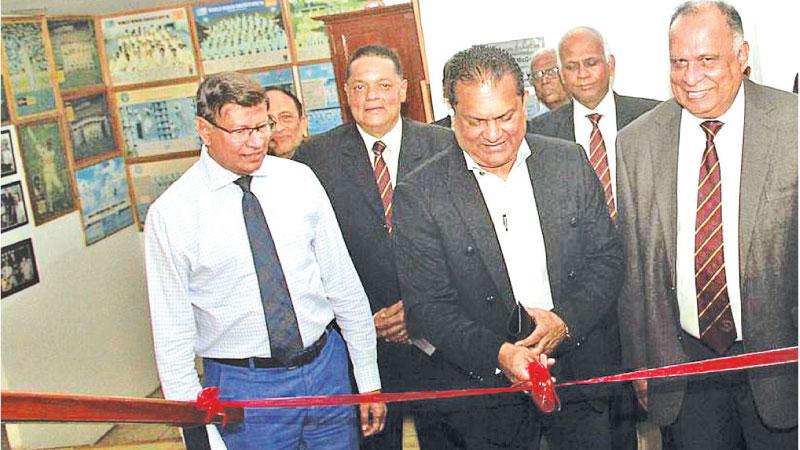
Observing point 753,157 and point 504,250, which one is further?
point 504,250

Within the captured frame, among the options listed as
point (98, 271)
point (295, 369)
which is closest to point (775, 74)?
point (295, 369)

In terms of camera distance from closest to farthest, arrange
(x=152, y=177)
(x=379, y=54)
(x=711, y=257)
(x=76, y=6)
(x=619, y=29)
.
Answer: (x=711, y=257) < (x=379, y=54) < (x=619, y=29) < (x=76, y=6) < (x=152, y=177)

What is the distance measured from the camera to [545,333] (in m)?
2.05

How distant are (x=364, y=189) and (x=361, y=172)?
0.04 m

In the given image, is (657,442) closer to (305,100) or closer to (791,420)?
(791,420)

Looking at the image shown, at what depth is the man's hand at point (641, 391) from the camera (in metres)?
2.21

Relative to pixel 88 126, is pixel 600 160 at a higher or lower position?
lower

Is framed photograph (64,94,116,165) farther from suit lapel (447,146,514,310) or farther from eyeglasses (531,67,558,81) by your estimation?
suit lapel (447,146,514,310)

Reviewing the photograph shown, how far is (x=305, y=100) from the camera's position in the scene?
3.07 meters

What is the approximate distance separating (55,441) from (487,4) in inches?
95.9

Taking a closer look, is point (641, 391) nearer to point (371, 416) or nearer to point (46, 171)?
point (371, 416)

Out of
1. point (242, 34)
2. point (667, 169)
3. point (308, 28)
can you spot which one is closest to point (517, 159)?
point (667, 169)

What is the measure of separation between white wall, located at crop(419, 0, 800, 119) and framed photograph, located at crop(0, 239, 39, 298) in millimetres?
1842

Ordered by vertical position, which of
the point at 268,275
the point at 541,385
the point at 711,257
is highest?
the point at 268,275
